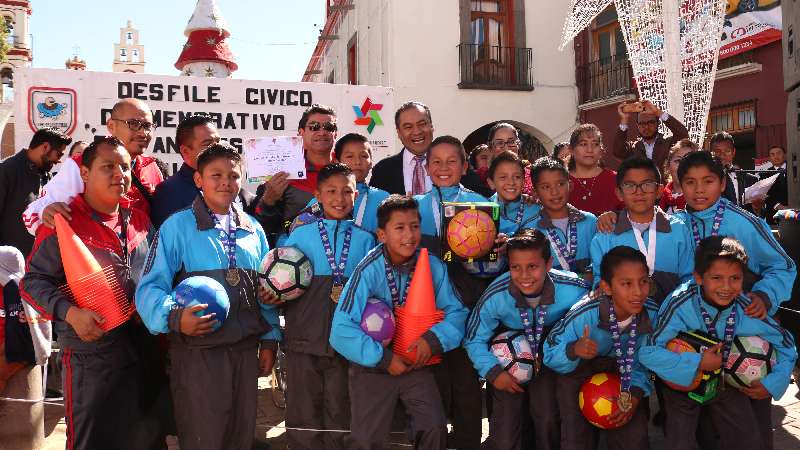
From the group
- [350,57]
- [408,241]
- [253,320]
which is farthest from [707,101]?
[350,57]

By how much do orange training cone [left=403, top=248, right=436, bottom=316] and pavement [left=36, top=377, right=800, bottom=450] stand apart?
144cm

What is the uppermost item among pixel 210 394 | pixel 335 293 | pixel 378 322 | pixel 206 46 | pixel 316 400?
pixel 206 46

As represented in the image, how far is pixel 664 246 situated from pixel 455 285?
1264mm

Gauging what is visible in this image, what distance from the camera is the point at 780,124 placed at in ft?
40.7

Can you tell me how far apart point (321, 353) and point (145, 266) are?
110 centimetres

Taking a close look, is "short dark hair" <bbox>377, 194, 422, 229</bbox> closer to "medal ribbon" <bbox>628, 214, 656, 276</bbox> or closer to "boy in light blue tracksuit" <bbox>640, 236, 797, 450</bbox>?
"medal ribbon" <bbox>628, 214, 656, 276</bbox>

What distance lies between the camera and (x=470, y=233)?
368 centimetres

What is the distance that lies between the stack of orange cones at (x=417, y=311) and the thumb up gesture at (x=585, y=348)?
78cm

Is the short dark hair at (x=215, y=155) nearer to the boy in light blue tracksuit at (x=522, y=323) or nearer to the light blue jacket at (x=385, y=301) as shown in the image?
the light blue jacket at (x=385, y=301)

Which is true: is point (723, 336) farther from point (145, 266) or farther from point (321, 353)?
point (145, 266)

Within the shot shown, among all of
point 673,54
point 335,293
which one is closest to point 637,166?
point 335,293

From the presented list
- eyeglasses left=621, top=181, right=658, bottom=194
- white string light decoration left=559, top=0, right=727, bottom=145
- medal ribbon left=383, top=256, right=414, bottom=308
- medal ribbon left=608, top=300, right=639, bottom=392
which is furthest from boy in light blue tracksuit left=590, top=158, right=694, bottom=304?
white string light decoration left=559, top=0, right=727, bottom=145

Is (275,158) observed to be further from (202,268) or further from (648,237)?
(648,237)

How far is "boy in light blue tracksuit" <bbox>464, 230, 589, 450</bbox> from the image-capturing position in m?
3.64
